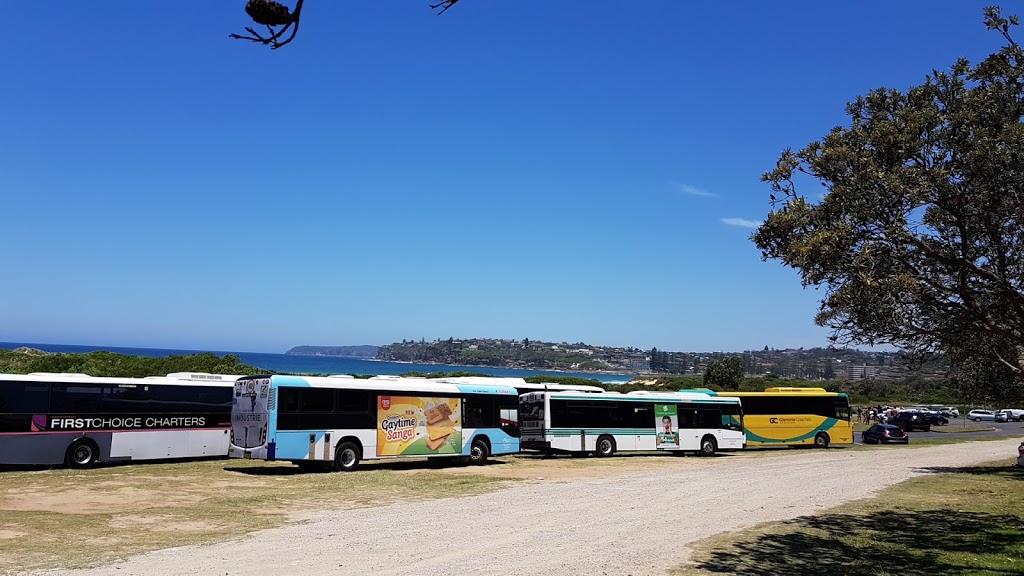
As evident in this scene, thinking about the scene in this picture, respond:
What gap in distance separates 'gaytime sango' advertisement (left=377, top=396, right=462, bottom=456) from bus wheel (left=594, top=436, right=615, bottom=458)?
7.78 meters

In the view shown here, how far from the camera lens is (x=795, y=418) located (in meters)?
39.3

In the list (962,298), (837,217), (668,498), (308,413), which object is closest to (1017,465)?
(668,498)

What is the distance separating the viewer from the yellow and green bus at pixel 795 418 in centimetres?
3884

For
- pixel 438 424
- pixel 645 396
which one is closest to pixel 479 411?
pixel 438 424

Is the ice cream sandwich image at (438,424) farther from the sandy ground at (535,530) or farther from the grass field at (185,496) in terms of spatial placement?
the sandy ground at (535,530)

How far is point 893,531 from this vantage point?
14.0 metres

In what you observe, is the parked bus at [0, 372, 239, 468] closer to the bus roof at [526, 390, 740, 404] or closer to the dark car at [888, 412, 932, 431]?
the bus roof at [526, 390, 740, 404]

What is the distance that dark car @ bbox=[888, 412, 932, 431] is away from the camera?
59.8m

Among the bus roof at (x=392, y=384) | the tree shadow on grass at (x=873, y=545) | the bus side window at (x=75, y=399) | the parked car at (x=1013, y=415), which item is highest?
the bus roof at (x=392, y=384)

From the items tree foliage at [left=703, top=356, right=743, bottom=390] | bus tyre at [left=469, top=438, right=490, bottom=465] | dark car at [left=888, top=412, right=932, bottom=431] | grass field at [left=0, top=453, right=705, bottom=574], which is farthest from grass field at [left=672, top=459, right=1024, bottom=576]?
tree foliage at [left=703, top=356, right=743, bottom=390]

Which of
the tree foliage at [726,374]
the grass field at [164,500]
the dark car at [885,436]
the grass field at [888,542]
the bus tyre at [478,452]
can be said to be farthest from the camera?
the tree foliage at [726,374]

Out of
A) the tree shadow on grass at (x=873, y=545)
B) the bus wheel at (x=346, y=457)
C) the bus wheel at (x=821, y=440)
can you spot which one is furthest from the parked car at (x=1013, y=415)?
the bus wheel at (x=346, y=457)

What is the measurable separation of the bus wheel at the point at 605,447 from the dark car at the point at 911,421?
3716cm

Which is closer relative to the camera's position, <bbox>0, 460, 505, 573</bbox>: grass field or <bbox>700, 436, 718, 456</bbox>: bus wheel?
<bbox>0, 460, 505, 573</bbox>: grass field
